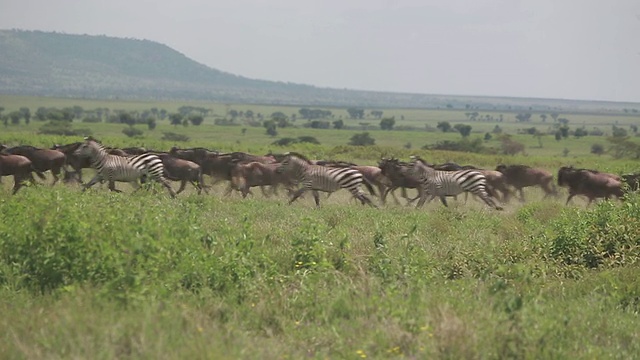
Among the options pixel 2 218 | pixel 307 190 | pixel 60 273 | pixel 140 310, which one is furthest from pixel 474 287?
pixel 307 190

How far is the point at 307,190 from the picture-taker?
59.7ft

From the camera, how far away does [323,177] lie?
18188 mm

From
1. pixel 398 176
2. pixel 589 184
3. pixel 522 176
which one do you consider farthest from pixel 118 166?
pixel 589 184

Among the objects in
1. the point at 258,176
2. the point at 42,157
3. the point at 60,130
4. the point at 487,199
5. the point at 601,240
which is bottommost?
the point at 60,130

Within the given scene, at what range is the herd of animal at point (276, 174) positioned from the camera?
18.2 metres

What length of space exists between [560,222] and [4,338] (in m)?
7.47

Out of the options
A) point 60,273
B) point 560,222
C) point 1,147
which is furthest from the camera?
point 1,147

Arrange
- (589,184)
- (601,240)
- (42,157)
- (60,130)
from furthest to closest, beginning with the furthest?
(60,130), (589,184), (42,157), (601,240)

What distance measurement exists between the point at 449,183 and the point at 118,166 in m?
7.49

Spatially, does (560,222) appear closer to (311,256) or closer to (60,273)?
(311,256)

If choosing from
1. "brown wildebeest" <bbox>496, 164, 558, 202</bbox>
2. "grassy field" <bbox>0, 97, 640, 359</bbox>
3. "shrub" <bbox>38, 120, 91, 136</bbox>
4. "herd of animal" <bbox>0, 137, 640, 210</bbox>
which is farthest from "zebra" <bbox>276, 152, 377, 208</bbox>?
"shrub" <bbox>38, 120, 91, 136</bbox>

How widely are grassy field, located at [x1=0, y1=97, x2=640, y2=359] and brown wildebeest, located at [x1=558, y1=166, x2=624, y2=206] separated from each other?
9.16 meters

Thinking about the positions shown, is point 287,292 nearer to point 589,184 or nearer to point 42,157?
point 42,157

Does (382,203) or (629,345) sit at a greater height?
(629,345)
